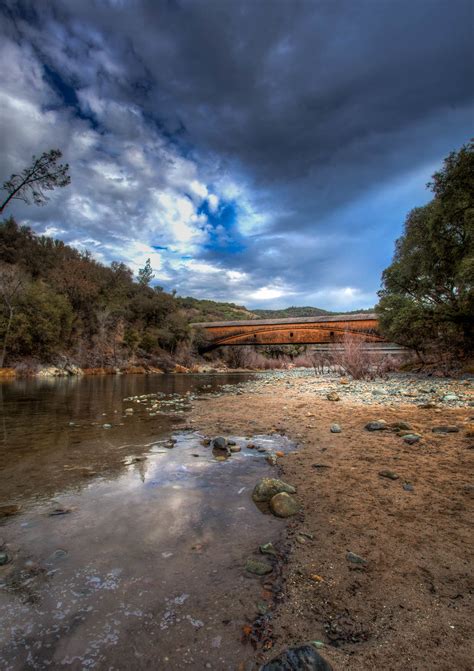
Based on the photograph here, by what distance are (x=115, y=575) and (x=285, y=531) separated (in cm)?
128

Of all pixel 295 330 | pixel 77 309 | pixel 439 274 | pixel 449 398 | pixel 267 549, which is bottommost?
pixel 267 549

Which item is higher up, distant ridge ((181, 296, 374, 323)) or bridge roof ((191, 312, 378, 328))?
distant ridge ((181, 296, 374, 323))

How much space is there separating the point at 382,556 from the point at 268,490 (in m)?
1.21

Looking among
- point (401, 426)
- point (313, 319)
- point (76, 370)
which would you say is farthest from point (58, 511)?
point (313, 319)

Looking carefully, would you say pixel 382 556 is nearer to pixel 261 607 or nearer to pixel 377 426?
pixel 261 607

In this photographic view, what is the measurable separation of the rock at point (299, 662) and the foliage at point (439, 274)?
12.7 metres

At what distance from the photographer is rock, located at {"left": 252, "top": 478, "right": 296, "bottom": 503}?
3.07 m

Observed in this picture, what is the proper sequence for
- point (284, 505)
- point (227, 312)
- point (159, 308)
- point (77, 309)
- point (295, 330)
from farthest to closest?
point (227, 312), point (159, 308), point (295, 330), point (77, 309), point (284, 505)

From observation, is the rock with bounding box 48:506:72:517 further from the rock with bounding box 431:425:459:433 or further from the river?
the rock with bounding box 431:425:459:433

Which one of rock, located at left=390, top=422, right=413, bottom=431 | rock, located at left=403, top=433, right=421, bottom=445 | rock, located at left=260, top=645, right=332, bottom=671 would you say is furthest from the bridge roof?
rock, located at left=260, top=645, right=332, bottom=671

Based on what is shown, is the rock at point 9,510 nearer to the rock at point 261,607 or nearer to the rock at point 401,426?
the rock at point 261,607

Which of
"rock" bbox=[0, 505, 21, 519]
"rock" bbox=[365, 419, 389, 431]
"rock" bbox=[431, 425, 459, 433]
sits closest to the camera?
"rock" bbox=[0, 505, 21, 519]

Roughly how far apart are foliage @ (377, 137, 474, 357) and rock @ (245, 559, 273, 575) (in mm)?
12266

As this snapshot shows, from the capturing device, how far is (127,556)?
2186 millimetres
